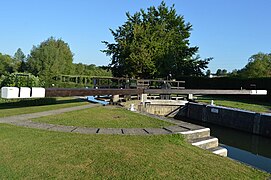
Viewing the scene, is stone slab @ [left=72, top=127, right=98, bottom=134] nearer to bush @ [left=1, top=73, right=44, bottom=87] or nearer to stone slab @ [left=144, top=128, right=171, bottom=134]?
stone slab @ [left=144, top=128, right=171, bottom=134]

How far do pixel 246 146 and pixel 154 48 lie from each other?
55.1 ft

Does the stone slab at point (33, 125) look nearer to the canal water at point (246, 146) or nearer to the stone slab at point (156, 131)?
the stone slab at point (156, 131)

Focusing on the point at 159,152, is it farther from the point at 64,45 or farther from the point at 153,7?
the point at 64,45

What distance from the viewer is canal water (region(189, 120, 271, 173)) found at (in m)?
8.57

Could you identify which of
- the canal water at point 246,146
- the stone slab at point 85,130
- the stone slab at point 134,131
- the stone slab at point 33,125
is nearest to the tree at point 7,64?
the stone slab at point 33,125

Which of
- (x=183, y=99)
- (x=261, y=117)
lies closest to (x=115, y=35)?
(x=183, y=99)

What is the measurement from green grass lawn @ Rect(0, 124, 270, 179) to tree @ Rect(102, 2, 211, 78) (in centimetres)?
1834

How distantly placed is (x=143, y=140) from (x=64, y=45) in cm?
4523

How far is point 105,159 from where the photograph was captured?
170 inches

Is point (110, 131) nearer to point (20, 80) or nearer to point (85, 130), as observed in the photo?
point (85, 130)

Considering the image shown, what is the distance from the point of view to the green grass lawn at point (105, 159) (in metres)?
3.69

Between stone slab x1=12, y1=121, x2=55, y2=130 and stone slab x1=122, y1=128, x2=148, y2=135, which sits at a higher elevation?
stone slab x1=12, y1=121, x2=55, y2=130

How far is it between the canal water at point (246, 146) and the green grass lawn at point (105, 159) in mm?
4134

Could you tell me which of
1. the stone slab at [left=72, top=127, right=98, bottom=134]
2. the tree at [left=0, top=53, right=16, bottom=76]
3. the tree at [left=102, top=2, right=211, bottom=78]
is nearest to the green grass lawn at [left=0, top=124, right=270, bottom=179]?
the stone slab at [left=72, top=127, right=98, bottom=134]
